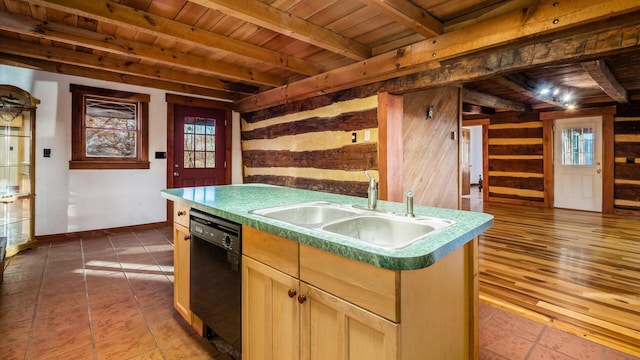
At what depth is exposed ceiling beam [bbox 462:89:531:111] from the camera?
526 cm

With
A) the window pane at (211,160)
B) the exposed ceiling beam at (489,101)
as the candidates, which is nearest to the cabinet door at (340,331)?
the exposed ceiling beam at (489,101)

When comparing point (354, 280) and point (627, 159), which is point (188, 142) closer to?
point (354, 280)

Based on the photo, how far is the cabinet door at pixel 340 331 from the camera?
0.96 m

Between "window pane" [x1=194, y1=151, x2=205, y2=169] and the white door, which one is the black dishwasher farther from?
the white door

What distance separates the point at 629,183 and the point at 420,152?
509 centimetres

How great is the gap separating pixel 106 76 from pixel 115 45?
1494 mm

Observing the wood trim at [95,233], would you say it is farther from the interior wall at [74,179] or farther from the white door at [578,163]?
the white door at [578,163]

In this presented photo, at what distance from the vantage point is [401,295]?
0.93 meters

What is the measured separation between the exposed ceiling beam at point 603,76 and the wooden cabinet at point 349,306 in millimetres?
3608

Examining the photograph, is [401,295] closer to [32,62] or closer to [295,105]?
[295,105]

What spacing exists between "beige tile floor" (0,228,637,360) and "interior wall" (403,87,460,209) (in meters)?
1.90

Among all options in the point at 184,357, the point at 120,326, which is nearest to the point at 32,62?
the point at 120,326

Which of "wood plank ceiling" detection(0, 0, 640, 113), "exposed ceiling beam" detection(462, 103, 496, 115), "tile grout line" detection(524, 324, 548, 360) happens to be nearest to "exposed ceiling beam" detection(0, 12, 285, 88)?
"wood plank ceiling" detection(0, 0, 640, 113)

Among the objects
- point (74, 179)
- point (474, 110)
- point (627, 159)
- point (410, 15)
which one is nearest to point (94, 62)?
point (74, 179)
